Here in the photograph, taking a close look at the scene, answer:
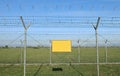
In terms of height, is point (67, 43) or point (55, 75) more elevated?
point (67, 43)

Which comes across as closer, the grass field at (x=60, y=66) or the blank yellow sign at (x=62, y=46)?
the grass field at (x=60, y=66)

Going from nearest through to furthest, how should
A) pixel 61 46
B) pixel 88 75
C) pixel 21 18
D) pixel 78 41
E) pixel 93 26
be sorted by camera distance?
1. pixel 21 18
2. pixel 93 26
3. pixel 88 75
4. pixel 61 46
5. pixel 78 41

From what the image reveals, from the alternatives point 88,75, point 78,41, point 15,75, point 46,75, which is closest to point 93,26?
point 88,75

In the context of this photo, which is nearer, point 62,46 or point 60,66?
point 62,46

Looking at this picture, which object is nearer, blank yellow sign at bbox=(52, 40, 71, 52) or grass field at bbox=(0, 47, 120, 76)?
grass field at bbox=(0, 47, 120, 76)

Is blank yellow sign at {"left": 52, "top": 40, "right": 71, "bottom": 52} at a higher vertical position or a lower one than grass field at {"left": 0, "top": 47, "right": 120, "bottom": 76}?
higher

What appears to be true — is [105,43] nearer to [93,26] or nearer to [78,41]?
[78,41]

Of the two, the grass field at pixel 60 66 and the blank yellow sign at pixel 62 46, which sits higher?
the blank yellow sign at pixel 62 46

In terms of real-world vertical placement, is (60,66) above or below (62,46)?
below

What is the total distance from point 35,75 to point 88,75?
3138 mm

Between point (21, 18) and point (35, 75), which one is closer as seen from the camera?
point (21, 18)

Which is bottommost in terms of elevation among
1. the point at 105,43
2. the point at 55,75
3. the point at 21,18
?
the point at 55,75

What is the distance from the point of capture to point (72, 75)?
14211 millimetres

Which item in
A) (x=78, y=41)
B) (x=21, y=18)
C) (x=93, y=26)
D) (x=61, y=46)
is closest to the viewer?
(x=21, y=18)
